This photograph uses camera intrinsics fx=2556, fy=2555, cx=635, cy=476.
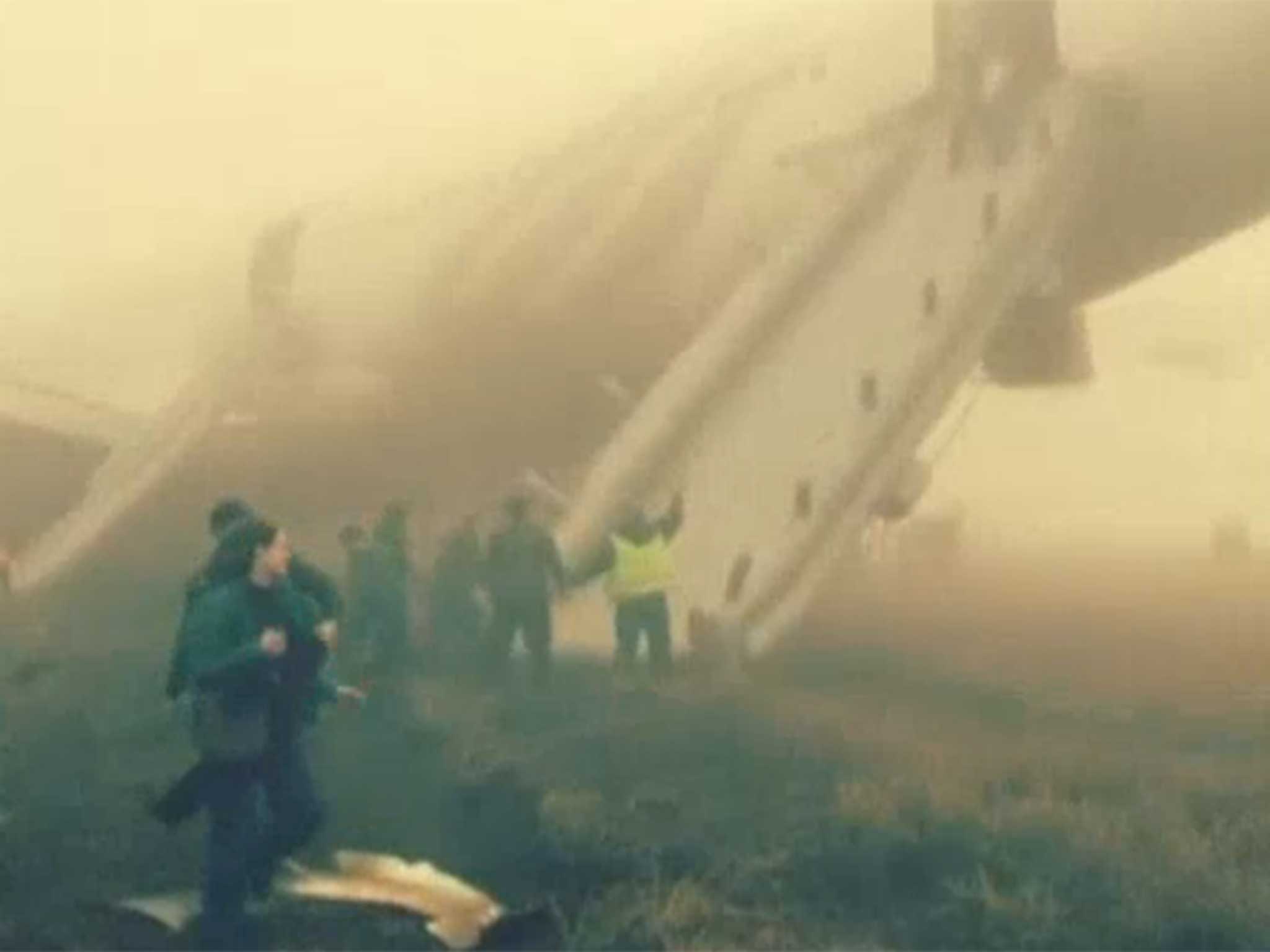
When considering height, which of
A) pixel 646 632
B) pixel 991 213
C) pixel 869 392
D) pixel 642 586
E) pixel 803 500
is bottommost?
pixel 646 632

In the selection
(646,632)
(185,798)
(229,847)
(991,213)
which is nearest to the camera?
(229,847)

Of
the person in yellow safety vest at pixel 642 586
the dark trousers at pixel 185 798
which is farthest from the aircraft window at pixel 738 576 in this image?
the dark trousers at pixel 185 798

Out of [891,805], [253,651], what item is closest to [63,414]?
[253,651]

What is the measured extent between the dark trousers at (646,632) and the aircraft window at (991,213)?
4.76 feet

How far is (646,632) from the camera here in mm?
7258

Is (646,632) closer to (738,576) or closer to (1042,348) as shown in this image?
(738,576)

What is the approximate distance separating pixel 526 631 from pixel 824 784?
97 cm

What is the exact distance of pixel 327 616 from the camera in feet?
23.1

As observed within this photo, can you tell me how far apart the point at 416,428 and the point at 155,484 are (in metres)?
0.78

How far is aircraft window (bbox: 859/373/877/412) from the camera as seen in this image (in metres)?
7.41

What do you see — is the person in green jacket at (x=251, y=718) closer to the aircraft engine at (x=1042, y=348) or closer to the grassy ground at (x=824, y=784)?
the grassy ground at (x=824, y=784)

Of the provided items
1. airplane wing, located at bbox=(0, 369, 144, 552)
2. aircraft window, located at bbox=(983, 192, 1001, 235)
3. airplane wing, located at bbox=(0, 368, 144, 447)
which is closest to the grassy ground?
airplane wing, located at bbox=(0, 369, 144, 552)

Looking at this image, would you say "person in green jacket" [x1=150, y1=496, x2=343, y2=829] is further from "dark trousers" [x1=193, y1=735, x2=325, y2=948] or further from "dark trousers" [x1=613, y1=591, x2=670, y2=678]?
"dark trousers" [x1=613, y1=591, x2=670, y2=678]

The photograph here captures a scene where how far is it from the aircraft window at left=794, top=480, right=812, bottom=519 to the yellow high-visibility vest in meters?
0.39
